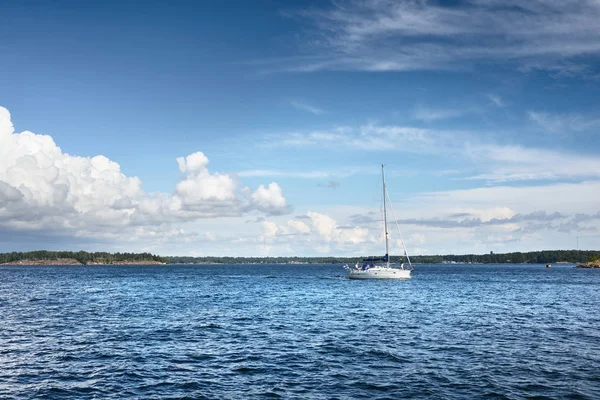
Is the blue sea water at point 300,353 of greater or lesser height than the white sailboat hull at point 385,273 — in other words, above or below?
below

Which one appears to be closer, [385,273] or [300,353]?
[300,353]

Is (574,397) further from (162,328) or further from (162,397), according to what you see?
(162,328)

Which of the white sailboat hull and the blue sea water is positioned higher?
the white sailboat hull

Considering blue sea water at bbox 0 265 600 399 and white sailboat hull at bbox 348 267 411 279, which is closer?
blue sea water at bbox 0 265 600 399

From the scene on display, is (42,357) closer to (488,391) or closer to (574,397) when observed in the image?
(488,391)

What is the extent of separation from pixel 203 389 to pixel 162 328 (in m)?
25.8

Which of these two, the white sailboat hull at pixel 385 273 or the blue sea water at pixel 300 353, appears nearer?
the blue sea water at pixel 300 353

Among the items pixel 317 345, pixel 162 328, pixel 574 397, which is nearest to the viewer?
pixel 574 397

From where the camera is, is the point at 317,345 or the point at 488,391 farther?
the point at 317,345

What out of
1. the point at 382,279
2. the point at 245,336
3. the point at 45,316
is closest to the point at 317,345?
the point at 245,336

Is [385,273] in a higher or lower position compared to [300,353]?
higher

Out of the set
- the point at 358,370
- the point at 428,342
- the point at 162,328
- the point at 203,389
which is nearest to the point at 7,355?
the point at 162,328

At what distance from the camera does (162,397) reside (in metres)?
27.8

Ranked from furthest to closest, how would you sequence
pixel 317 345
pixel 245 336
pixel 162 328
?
pixel 162 328 < pixel 245 336 < pixel 317 345
